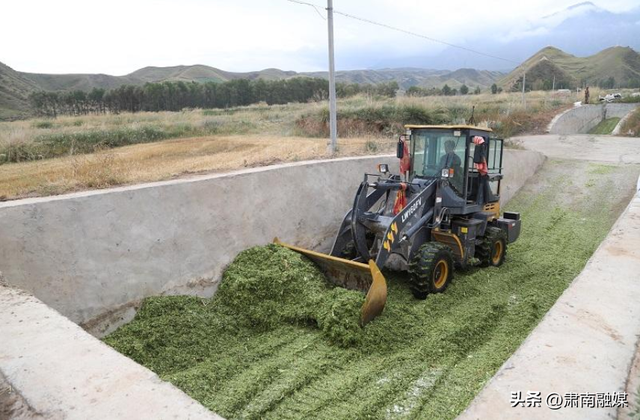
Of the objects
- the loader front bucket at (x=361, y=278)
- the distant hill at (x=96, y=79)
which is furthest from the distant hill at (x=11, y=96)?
the loader front bucket at (x=361, y=278)

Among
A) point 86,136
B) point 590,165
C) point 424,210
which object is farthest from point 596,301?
point 86,136

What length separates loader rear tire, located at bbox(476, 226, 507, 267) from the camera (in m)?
8.17

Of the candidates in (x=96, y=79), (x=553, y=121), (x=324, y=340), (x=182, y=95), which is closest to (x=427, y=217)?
(x=324, y=340)

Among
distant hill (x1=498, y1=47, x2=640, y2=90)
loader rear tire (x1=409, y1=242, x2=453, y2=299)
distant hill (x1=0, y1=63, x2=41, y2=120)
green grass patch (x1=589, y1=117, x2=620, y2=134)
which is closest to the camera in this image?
loader rear tire (x1=409, y1=242, x2=453, y2=299)

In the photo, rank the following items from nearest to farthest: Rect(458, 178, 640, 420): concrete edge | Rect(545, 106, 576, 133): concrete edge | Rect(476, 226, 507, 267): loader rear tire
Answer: Rect(458, 178, 640, 420): concrete edge, Rect(476, 226, 507, 267): loader rear tire, Rect(545, 106, 576, 133): concrete edge

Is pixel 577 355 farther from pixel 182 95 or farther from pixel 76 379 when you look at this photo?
pixel 182 95

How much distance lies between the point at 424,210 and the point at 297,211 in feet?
7.88

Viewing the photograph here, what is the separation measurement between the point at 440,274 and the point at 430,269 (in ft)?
1.68

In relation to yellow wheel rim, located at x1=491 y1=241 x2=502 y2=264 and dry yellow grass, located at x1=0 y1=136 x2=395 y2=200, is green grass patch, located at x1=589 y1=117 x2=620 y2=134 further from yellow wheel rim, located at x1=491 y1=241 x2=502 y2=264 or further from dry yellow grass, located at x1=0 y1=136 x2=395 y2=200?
yellow wheel rim, located at x1=491 y1=241 x2=502 y2=264

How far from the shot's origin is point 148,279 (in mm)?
6074

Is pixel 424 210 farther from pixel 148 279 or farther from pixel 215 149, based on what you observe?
pixel 215 149

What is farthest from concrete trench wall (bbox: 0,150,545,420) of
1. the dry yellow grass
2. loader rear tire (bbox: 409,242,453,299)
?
loader rear tire (bbox: 409,242,453,299)

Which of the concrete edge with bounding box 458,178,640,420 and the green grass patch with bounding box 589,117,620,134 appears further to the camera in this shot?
the green grass patch with bounding box 589,117,620,134

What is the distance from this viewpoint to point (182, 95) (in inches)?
2041
